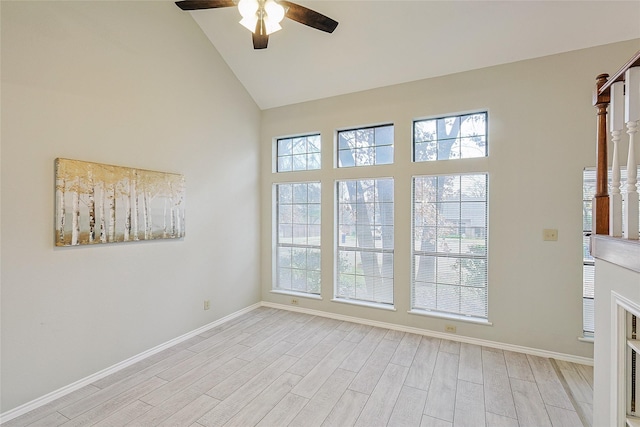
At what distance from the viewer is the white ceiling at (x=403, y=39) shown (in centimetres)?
271

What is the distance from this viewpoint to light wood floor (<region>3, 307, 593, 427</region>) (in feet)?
6.93

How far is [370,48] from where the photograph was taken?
11.1 ft

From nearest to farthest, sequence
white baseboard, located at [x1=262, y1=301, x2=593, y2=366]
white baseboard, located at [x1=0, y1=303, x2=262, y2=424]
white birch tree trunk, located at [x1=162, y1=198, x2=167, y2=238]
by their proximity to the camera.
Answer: white baseboard, located at [x1=0, y1=303, x2=262, y2=424] < white baseboard, located at [x1=262, y1=301, x2=593, y2=366] < white birch tree trunk, located at [x1=162, y1=198, x2=167, y2=238]

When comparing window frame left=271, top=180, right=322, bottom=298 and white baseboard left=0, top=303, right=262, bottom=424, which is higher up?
window frame left=271, top=180, right=322, bottom=298

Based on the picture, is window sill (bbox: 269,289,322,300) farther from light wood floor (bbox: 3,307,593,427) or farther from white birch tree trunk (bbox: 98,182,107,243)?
white birch tree trunk (bbox: 98,182,107,243)

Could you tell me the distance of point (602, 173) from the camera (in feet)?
5.89

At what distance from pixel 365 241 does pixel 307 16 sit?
2.73 metres

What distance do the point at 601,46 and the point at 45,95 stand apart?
4.99m

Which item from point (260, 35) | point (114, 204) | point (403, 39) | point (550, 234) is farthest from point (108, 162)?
point (550, 234)

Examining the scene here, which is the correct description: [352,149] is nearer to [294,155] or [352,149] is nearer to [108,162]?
[294,155]

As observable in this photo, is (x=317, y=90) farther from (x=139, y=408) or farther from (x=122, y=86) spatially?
(x=139, y=408)

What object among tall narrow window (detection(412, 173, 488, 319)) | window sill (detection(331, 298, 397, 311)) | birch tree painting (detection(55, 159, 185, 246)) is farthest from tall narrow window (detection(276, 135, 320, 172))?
window sill (detection(331, 298, 397, 311))

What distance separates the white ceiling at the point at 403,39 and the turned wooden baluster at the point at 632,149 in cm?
181

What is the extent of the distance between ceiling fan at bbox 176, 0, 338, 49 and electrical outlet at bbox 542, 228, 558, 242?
9.57 ft
